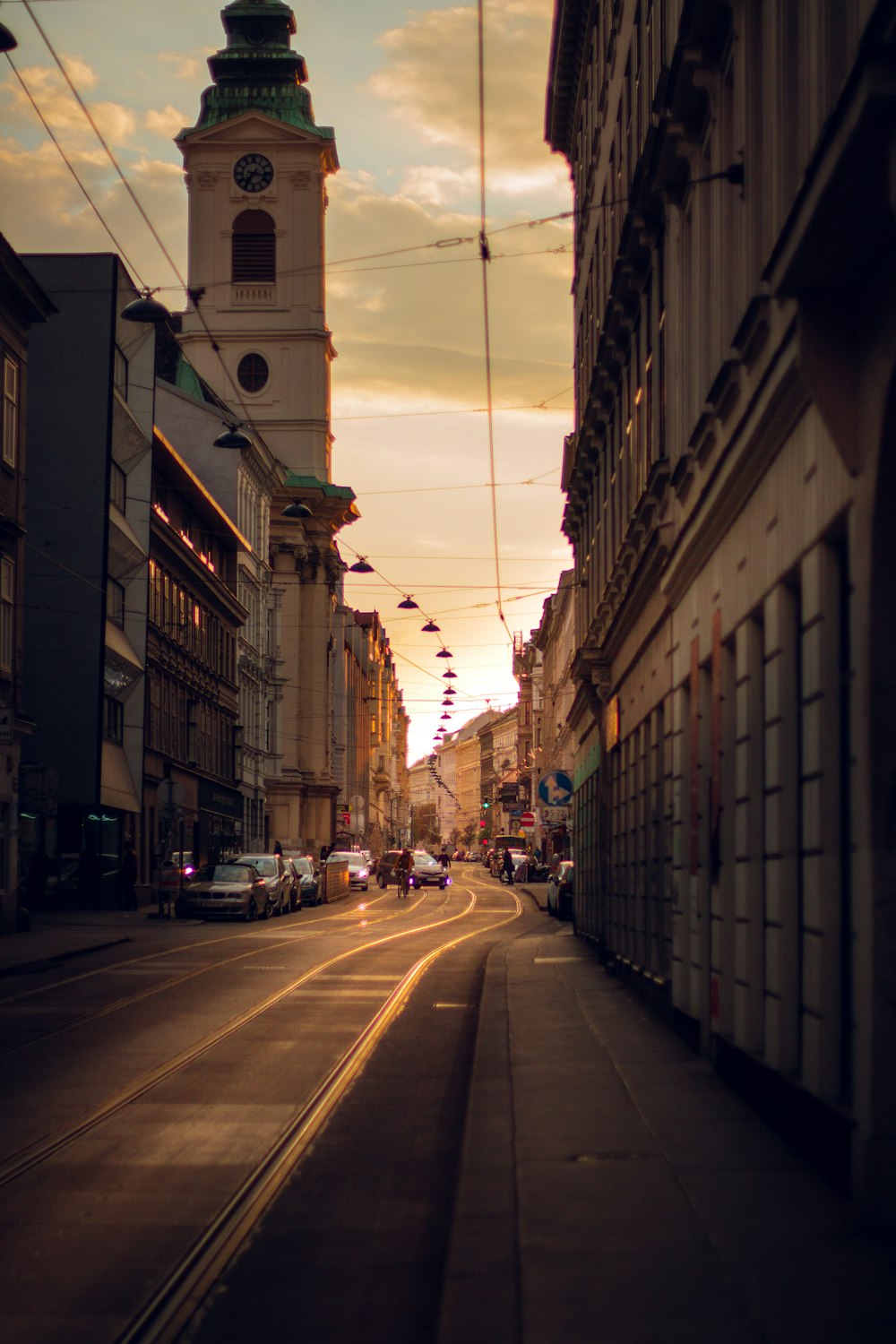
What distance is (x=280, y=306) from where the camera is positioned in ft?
319

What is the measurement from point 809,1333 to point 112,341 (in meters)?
44.7

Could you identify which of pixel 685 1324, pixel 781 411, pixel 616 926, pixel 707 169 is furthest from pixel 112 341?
pixel 685 1324

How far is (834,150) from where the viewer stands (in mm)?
7270

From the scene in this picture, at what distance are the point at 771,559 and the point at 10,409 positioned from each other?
85.9ft

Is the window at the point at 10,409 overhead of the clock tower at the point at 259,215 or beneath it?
beneath

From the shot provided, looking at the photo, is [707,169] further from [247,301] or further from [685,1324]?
[247,301]

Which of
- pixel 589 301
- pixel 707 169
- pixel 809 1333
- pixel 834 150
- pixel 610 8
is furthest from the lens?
pixel 589 301

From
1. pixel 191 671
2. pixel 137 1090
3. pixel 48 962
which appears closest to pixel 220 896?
pixel 48 962

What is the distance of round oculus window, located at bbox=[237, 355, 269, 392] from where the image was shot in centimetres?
9744

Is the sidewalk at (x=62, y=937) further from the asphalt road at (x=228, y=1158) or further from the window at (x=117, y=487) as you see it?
the window at (x=117, y=487)

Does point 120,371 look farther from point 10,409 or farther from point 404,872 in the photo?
point 404,872

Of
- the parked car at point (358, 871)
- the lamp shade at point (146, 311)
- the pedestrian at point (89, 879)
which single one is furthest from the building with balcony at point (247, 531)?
the lamp shade at point (146, 311)

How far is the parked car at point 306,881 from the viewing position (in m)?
57.9

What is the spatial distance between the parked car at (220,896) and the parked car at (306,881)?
11.8 m
